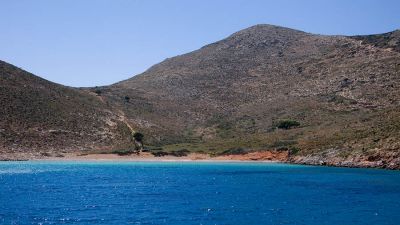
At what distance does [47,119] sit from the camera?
409 ft

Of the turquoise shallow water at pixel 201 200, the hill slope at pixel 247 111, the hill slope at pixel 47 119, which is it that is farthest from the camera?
the hill slope at pixel 47 119

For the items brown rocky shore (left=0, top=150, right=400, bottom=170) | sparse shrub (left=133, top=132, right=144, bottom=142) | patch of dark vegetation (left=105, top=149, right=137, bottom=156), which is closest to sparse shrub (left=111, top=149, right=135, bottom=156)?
patch of dark vegetation (left=105, top=149, right=137, bottom=156)

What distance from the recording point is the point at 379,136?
88812 mm

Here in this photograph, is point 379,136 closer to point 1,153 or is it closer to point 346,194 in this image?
point 346,194

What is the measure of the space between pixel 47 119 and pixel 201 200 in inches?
3452

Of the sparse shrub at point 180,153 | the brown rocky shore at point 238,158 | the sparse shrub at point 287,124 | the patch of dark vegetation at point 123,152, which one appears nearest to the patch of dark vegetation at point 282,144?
the brown rocky shore at point 238,158

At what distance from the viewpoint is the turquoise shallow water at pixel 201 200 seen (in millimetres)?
36531

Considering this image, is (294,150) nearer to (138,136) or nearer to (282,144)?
(282,144)

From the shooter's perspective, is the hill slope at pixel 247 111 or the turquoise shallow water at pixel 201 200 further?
the hill slope at pixel 247 111

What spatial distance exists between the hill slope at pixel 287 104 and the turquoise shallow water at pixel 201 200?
3500 centimetres

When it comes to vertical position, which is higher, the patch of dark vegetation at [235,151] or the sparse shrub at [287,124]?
the sparse shrub at [287,124]

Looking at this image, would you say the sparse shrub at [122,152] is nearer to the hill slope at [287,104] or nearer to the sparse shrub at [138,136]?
the sparse shrub at [138,136]

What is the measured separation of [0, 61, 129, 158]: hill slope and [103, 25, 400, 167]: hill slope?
13.3 metres

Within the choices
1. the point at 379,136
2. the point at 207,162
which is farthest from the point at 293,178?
the point at 207,162
